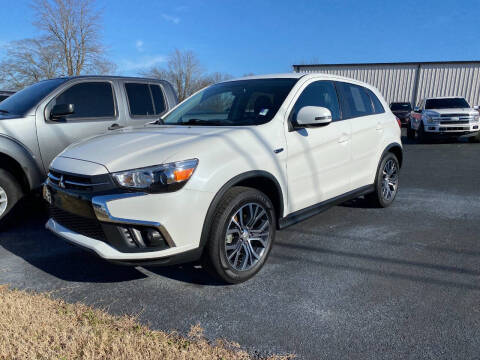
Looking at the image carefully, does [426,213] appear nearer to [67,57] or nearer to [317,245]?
[317,245]

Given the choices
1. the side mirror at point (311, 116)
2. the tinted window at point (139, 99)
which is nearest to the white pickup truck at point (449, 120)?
the tinted window at point (139, 99)

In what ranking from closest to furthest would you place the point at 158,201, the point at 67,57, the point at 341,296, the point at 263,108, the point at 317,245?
the point at 158,201
the point at 341,296
the point at 263,108
the point at 317,245
the point at 67,57

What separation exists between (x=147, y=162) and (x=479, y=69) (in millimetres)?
28809

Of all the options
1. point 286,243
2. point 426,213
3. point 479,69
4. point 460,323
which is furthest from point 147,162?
point 479,69

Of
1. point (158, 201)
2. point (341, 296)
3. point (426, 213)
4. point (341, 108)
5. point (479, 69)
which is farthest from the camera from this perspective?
point (479, 69)

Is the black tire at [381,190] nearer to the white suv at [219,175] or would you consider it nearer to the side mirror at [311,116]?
the white suv at [219,175]

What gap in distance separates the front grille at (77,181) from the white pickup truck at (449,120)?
43.6 ft

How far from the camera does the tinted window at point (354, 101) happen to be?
4.20m

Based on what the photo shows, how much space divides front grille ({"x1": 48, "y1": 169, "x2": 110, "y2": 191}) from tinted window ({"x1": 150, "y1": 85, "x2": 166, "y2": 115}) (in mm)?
2661

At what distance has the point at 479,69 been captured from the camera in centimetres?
2447

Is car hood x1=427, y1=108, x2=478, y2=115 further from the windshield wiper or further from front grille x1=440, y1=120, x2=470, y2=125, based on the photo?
the windshield wiper

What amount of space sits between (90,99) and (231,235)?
10.2 ft

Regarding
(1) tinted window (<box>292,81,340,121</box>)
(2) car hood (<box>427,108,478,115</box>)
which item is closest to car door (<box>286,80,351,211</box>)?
(1) tinted window (<box>292,81,340,121</box>)

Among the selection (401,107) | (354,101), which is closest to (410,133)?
(401,107)
